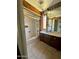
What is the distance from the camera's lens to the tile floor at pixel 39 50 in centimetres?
231

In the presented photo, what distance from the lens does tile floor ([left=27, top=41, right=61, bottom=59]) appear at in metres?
2.31

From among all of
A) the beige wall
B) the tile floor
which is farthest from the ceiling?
the tile floor

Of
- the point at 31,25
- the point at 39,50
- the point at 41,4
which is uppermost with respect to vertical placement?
the point at 41,4

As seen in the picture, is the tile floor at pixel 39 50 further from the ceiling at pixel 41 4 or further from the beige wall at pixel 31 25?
the ceiling at pixel 41 4

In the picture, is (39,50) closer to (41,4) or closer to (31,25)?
(31,25)

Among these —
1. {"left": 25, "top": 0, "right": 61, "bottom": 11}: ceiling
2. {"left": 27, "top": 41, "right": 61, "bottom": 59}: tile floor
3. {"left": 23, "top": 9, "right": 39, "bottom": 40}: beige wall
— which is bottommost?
{"left": 27, "top": 41, "right": 61, "bottom": 59}: tile floor

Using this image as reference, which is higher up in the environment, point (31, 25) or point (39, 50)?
point (31, 25)

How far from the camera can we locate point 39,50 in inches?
105

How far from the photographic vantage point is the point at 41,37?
114 inches

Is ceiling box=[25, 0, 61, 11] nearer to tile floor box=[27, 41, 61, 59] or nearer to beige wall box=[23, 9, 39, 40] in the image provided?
beige wall box=[23, 9, 39, 40]

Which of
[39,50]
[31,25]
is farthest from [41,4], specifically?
[39,50]
